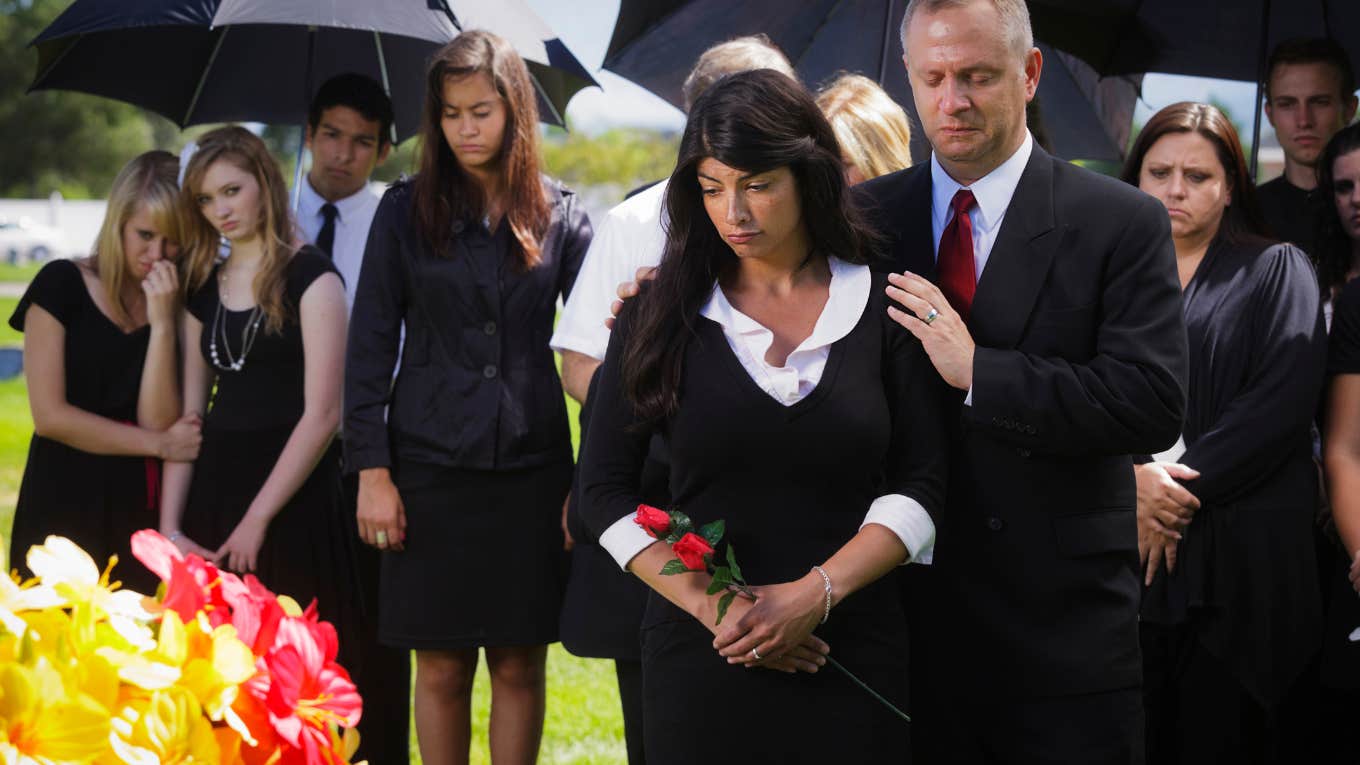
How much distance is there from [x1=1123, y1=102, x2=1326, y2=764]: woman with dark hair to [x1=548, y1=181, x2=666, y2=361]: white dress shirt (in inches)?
55.0

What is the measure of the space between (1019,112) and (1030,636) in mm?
1027

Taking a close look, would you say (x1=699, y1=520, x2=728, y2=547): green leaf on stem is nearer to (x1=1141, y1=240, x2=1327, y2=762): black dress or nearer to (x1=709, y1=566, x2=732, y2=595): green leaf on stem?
(x1=709, y1=566, x2=732, y2=595): green leaf on stem

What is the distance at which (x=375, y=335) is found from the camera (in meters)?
3.92

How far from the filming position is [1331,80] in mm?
4387

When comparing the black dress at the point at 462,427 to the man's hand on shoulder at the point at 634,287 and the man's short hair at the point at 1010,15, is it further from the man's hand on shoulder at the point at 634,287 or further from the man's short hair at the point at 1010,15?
the man's short hair at the point at 1010,15

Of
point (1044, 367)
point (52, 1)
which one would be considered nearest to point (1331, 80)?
point (1044, 367)

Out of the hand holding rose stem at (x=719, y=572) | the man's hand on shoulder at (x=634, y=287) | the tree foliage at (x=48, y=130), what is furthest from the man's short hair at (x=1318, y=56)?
the tree foliage at (x=48, y=130)

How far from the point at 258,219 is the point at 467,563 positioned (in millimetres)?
1266

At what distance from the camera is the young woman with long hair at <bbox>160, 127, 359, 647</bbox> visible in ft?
13.6

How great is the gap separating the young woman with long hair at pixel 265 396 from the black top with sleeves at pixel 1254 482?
7.87 feet

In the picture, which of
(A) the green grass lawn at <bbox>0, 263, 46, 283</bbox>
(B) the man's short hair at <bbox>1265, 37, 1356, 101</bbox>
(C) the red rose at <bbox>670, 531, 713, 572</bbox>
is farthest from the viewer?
(A) the green grass lawn at <bbox>0, 263, 46, 283</bbox>

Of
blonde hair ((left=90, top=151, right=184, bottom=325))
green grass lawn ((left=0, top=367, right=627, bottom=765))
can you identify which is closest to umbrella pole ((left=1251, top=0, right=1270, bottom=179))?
green grass lawn ((left=0, top=367, right=627, bottom=765))

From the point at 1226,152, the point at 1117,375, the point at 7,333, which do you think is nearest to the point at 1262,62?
the point at 1226,152

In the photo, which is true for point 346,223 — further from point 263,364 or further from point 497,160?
point 497,160
